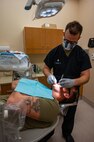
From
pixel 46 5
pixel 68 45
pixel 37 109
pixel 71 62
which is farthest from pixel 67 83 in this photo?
pixel 46 5

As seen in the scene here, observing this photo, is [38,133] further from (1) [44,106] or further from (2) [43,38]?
(2) [43,38]

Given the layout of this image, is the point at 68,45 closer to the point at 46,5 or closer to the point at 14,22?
the point at 46,5

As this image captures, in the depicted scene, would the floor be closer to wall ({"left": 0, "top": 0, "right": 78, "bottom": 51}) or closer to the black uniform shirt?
the black uniform shirt

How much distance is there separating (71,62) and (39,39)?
1571 mm

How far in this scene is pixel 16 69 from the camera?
114cm

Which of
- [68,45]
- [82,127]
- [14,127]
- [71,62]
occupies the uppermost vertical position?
[68,45]

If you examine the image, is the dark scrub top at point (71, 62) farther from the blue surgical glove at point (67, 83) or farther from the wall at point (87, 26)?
the wall at point (87, 26)

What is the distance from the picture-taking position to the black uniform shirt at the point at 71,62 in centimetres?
158

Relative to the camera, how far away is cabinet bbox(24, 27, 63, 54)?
2.92 m

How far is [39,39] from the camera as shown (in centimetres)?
301

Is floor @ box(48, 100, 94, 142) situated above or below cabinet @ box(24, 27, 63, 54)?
below

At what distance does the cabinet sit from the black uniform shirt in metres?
1.36

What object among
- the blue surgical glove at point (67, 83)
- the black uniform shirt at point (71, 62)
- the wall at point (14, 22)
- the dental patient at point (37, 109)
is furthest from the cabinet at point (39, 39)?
the dental patient at point (37, 109)

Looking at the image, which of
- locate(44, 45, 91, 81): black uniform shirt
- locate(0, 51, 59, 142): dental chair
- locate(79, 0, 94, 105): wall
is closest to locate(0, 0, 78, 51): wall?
locate(79, 0, 94, 105): wall
